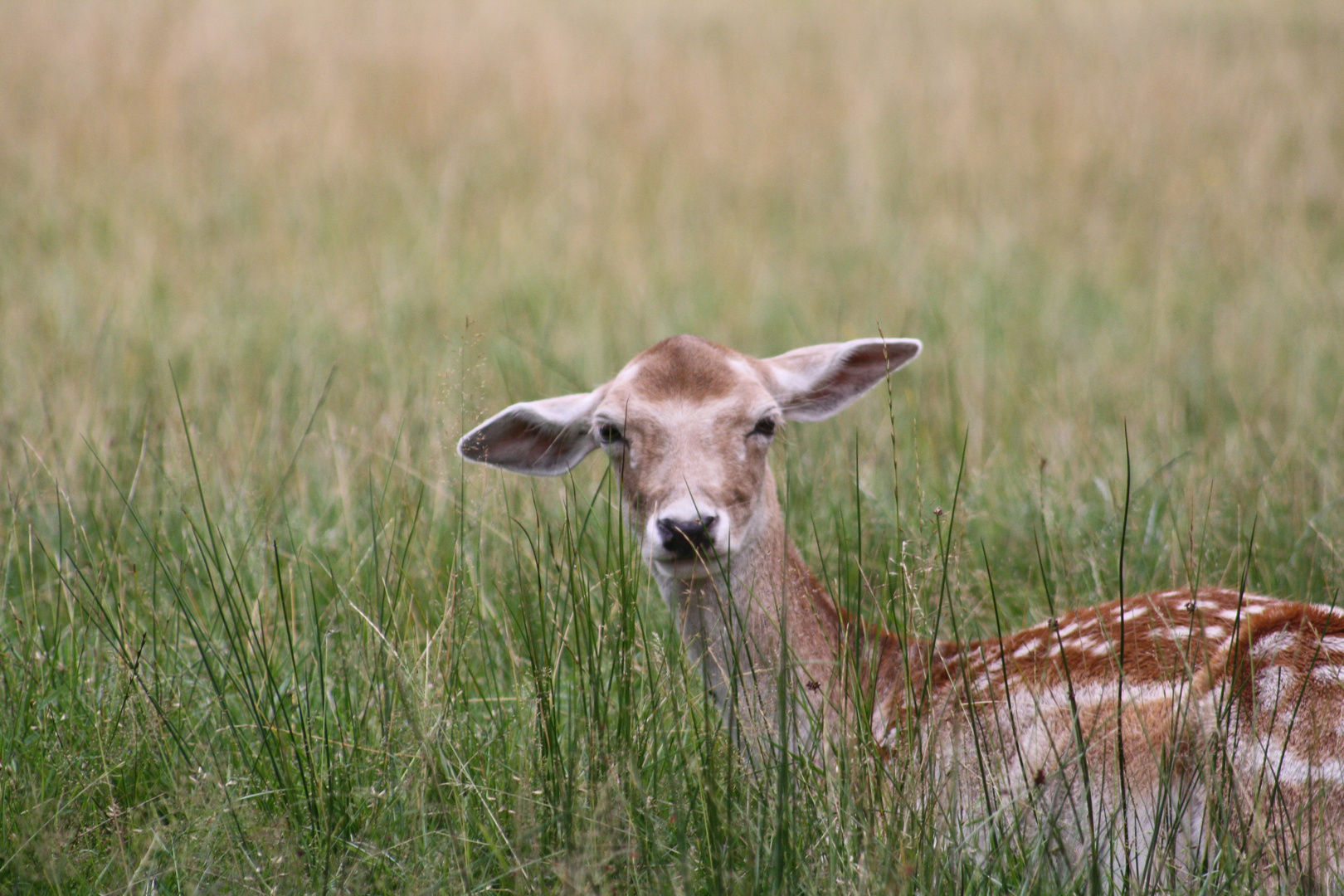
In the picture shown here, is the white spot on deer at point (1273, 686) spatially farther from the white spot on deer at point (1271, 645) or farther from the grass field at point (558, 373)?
the grass field at point (558, 373)

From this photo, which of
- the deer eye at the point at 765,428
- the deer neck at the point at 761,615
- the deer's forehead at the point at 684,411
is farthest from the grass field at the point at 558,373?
the deer's forehead at the point at 684,411

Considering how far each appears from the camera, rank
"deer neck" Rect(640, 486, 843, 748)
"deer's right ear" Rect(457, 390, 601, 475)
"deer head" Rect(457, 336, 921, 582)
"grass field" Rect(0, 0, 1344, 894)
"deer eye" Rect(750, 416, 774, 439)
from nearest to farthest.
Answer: "grass field" Rect(0, 0, 1344, 894), "deer head" Rect(457, 336, 921, 582), "deer neck" Rect(640, 486, 843, 748), "deer eye" Rect(750, 416, 774, 439), "deer's right ear" Rect(457, 390, 601, 475)

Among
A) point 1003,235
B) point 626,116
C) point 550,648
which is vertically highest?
point 626,116

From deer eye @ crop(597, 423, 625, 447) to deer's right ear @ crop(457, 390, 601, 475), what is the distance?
0.35 feet

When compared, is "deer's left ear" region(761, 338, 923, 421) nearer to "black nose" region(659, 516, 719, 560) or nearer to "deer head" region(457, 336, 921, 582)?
"deer head" region(457, 336, 921, 582)

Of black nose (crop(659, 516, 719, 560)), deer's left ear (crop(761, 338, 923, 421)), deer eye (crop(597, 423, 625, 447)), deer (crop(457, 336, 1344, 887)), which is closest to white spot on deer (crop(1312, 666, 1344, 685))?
deer (crop(457, 336, 1344, 887))

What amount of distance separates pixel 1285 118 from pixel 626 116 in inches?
199

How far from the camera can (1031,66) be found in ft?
38.3

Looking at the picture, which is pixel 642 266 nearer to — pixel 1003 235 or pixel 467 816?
pixel 1003 235

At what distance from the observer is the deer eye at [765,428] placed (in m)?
3.32


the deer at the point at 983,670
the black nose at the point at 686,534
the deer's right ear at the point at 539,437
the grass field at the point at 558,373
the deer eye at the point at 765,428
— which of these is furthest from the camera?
the deer's right ear at the point at 539,437

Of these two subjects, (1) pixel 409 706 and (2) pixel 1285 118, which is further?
(2) pixel 1285 118

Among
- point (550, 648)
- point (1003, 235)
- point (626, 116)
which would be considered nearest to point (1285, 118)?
point (1003, 235)

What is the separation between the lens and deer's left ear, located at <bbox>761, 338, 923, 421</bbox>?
359cm
